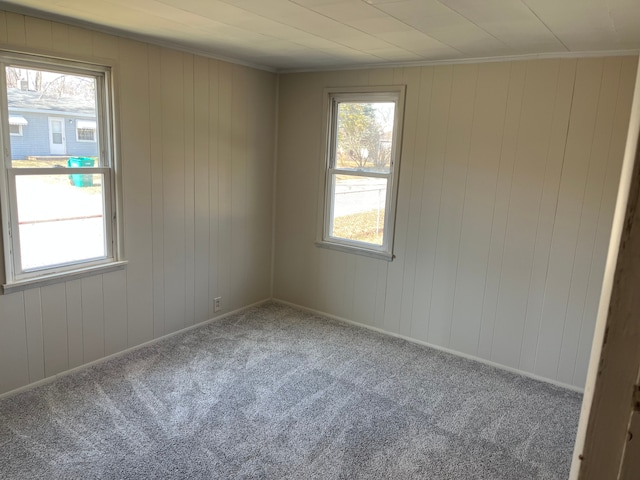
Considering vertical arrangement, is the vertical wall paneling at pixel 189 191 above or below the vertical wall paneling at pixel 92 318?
above

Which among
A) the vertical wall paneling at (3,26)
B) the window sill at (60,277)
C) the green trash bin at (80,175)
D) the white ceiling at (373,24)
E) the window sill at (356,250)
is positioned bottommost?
the window sill at (60,277)

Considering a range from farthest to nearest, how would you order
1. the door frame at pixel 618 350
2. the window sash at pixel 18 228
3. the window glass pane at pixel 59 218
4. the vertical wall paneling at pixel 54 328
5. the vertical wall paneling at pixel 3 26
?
the vertical wall paneling at pixel 54 328 < the window glass pane at pixel 59 218 < the window sash at pixel 18 228 < the vertical wall paneling at pixel 3 26 < the door frame at pixel 618 350

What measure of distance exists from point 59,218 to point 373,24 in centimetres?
239

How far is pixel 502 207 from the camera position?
351 centimetres

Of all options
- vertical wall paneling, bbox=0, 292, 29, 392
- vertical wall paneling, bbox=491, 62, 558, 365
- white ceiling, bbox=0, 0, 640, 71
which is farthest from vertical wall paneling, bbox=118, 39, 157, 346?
vertical wall paneling, bbox=491, 62, 558, 365

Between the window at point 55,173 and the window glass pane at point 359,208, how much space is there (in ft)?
6.47

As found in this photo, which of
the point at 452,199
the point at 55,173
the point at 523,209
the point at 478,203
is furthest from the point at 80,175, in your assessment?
the point at 523,209

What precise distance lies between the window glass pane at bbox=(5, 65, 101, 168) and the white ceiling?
384 millimetres

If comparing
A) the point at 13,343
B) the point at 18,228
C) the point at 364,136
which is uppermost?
the point at 364,136

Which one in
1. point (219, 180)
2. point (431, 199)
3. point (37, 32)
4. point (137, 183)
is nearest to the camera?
point (37, 32)

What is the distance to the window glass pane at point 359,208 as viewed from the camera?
4.15 meters

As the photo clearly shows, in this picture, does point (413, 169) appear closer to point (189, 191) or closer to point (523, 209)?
point (523, 209)

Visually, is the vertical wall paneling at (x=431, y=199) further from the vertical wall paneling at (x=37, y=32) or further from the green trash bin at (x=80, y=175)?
the vertical wall paneling at (x=37, y=32)

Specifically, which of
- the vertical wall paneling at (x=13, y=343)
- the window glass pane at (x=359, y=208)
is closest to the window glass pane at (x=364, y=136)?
the window glass pane at (x=359, y=208)
